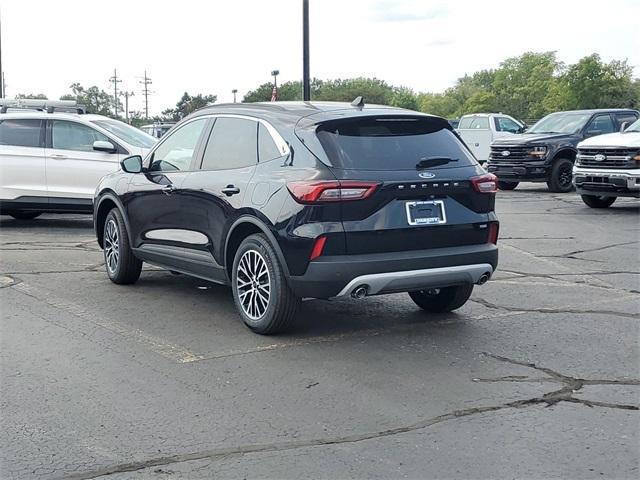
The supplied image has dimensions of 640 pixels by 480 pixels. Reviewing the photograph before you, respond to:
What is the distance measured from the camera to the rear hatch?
237 inches

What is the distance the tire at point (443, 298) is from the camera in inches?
280

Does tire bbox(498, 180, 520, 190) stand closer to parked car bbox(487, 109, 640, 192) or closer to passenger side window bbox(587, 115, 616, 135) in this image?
parked car bbox(487, 109, 640, 192)

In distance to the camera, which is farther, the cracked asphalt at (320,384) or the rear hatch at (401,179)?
the rear hatch at (401,179)

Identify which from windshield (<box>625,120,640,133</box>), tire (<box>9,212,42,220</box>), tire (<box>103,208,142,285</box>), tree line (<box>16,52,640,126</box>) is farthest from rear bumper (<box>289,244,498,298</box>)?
tree line (<box>16,52,640,126</box>)

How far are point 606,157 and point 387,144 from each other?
31.9 feet

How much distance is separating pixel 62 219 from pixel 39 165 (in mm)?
1770

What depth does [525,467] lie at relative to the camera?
13.2ft

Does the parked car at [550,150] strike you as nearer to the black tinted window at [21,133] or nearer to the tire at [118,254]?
the black tinted window at [21,133]

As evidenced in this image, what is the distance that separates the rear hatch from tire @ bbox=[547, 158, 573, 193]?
13.9 meters

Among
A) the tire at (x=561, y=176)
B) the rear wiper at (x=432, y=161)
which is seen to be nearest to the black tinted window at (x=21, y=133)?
the rear wiper at (x=432, y=161)

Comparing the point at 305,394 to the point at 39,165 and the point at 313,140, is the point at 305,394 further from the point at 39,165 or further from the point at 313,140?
the point at 39,165

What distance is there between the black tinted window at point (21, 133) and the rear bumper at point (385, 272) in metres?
8.52

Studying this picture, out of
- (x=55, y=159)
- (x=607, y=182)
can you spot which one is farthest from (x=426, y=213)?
(x=607, y=182)

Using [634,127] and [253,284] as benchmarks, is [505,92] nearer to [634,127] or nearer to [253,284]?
[634,127]
